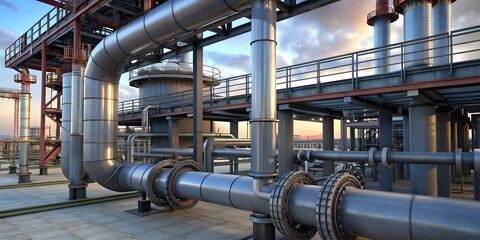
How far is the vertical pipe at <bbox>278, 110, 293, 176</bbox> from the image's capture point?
11.2 m

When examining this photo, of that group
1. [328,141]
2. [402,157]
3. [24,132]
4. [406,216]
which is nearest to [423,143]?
[402,157]

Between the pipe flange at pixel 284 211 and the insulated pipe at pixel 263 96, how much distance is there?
14.3 inches

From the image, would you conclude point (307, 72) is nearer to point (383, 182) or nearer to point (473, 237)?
point (383, 182)

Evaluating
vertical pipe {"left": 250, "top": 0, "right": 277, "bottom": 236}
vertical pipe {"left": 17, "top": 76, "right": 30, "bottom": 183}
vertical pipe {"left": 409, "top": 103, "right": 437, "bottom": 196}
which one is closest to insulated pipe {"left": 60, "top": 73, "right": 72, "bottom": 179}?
vertical pipe {"left": 17, "top": 76, "right": 30, "bottom": 183}

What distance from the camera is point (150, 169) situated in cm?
852

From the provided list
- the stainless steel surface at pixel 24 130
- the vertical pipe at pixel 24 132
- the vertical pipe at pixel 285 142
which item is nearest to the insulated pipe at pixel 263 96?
the vertical pipe at pixel 285 142

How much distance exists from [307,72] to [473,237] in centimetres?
901

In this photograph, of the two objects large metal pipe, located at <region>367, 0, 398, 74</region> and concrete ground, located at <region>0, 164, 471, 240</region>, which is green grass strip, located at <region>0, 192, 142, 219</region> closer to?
concrete ground, located at <region>0, 164, 471, 240</region>

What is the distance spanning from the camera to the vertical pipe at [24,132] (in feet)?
52.3

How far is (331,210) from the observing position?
4.43 metres

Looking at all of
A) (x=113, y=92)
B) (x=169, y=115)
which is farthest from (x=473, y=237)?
(x=169, y=115)

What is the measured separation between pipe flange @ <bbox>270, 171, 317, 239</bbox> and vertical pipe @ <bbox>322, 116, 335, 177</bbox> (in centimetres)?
863

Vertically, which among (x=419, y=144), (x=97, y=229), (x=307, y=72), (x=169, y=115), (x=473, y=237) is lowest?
(x=97, y=229)

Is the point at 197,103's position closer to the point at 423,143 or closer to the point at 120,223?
the point at 120,223
